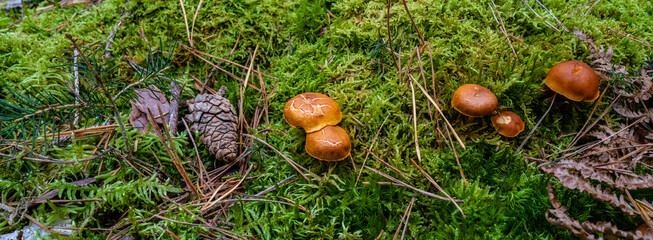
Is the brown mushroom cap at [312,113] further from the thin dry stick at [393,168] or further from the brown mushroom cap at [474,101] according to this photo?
the brown mushroom cap at [474,101]

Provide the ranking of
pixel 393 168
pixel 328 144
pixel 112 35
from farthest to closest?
1. pixel 112 35
2. pixel 393 168
3. pixel 328 144

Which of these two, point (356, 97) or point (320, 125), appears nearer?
point (320, 125)

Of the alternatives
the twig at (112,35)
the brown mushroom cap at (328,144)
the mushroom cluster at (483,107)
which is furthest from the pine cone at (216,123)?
the mushroom cluster at (483,107)

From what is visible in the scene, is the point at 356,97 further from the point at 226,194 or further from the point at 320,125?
the point at 226,194

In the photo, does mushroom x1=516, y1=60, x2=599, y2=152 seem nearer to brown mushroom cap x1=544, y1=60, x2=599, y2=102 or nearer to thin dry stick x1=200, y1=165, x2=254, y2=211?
brown mushroom cap x1=544, y1=60, x2=599, y2=102

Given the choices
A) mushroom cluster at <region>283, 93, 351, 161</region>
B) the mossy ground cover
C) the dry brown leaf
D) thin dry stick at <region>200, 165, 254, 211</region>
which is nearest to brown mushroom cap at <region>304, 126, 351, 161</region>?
mushroom cluster at <region>283, 93, 351, 161</region>

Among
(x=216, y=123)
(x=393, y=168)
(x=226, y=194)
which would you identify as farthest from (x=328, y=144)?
(x=216, y=123)

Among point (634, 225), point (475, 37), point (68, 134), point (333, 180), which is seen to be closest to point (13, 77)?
point (68, 134)
